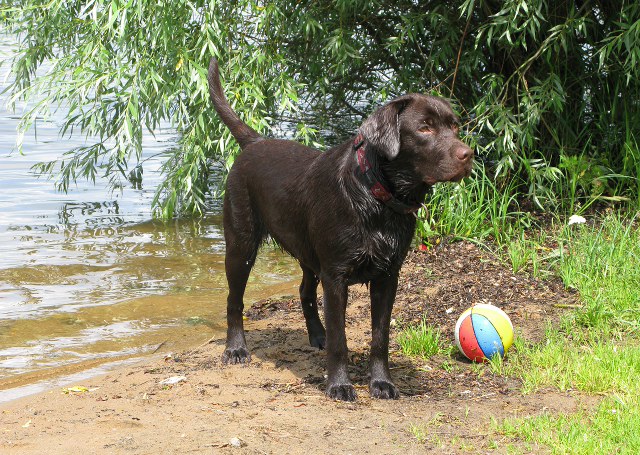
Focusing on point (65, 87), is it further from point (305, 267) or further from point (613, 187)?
point (613, 187)

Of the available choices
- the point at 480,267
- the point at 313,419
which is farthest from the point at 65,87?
the point at 313,419

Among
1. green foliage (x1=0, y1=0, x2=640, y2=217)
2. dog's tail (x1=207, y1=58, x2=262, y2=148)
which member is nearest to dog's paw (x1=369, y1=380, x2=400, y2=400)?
dog's tail (x1=207, y1=58, x2=262, y2=148)

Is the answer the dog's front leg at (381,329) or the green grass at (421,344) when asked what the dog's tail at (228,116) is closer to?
the dog's front leg at (381,329)

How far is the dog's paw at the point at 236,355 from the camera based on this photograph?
549 centimetres

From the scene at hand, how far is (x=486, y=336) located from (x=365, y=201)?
1167 mm

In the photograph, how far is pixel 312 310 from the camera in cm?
582

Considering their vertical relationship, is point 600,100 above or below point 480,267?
above

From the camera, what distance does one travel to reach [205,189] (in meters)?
9.59

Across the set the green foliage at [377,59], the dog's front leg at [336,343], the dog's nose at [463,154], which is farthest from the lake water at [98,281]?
the dog's nose at [463,154]

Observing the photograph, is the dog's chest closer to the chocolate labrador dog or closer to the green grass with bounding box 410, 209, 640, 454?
the chocolate labrador dog

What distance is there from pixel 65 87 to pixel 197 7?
128 centimetres

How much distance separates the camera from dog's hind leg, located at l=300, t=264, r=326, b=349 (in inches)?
227

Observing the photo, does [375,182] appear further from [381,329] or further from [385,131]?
[381,329]

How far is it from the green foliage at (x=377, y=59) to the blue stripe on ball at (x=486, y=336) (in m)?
2.39
